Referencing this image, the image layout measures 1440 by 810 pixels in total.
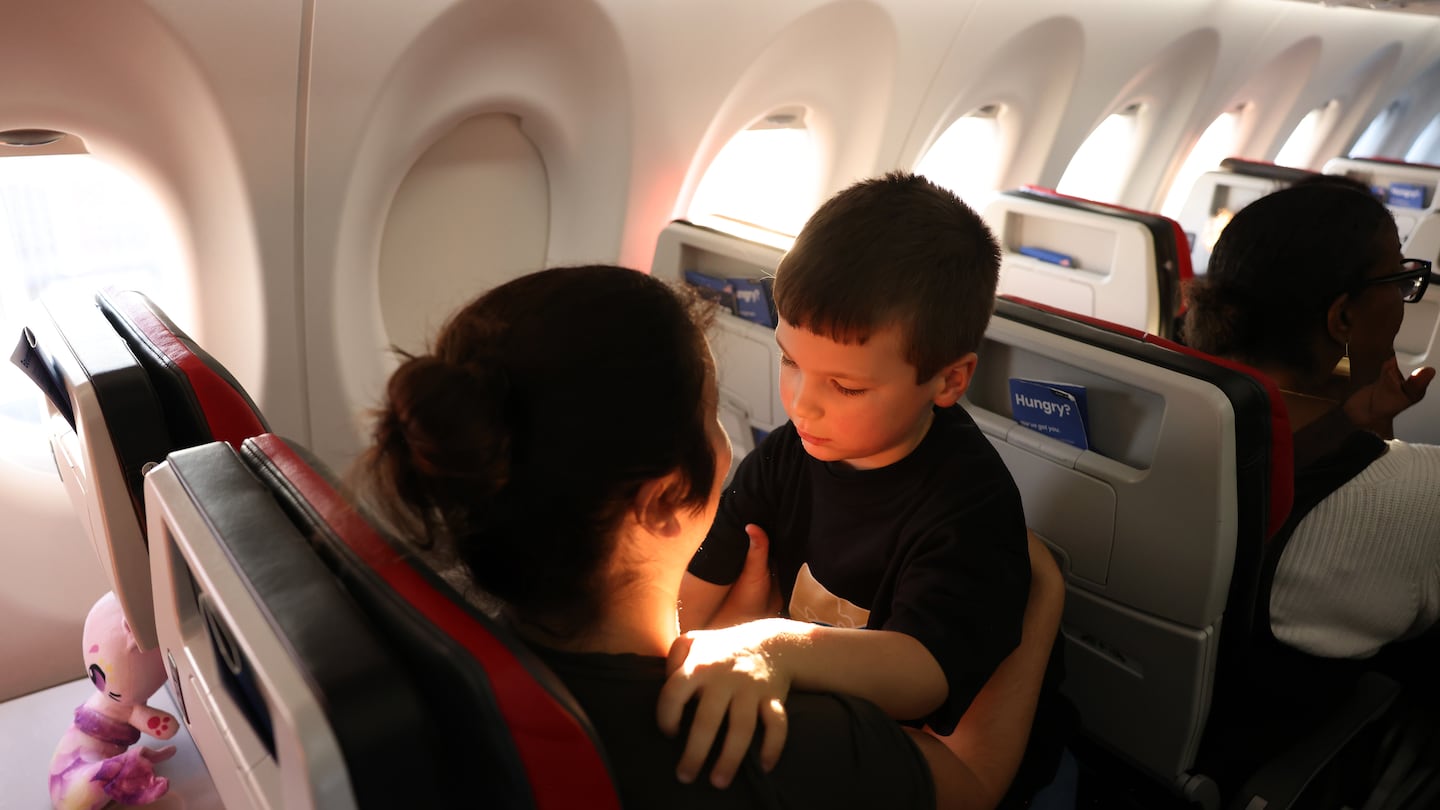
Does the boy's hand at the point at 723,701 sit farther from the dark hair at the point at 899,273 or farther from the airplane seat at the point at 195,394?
the airplane seat at the point at 195,394

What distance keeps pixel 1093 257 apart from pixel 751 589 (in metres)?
2.09

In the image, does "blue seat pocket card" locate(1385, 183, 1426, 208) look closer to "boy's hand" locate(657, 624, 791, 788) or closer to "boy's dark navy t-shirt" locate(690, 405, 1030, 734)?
"boy's dark navy t-shirt" locate(690, 405, 1030, 734)

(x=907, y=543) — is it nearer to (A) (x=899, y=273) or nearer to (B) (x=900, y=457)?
(B) (x=900, y=457)

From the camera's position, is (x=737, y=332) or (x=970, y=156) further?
(x=970, y=156)

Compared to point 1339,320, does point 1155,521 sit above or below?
below

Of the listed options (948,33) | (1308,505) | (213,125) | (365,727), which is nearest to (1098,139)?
(948,33)

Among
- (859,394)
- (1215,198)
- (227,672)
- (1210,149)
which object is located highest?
(1210,149)

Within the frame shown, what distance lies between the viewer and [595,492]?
0.85m

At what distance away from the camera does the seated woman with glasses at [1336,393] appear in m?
1.54

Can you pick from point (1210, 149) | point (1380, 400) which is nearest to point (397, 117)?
point (1380, 400)

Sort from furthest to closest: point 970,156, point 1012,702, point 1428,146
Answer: point 1428,146 → point 970,156 → point 1012,702

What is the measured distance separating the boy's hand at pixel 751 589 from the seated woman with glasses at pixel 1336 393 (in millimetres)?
844

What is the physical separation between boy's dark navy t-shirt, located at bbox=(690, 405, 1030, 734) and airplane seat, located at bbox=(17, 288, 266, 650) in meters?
0.77

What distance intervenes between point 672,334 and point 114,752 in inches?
Answer: 73.2
